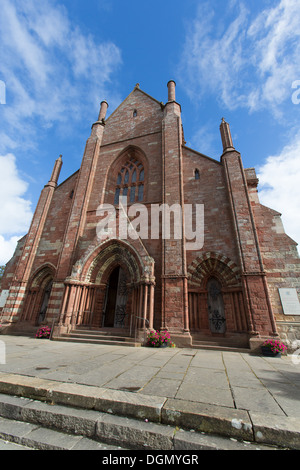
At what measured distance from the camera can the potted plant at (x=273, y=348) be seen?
287 inches

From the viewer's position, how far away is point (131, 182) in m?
15.3

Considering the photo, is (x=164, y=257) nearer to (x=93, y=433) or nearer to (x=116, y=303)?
(x=116, y=303)

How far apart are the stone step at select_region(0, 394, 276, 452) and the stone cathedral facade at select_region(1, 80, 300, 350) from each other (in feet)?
21.0

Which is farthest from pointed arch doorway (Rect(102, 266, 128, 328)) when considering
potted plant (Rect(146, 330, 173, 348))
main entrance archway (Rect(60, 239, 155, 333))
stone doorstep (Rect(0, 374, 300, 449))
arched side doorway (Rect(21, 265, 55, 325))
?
stone doorstep (Rect(0, 374, 300, 449))

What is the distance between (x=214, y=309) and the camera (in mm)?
10078

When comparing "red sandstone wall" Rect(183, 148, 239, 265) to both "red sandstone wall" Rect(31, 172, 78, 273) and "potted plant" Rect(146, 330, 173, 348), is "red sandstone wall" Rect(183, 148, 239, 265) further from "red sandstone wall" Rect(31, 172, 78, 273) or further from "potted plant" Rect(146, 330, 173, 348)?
"red sandstone wall" Rect(31, 172, 78, 273)

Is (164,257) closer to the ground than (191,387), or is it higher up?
higher up

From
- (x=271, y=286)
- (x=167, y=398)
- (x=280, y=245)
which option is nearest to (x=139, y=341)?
(x=167, y=398)

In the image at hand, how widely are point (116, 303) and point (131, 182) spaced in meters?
9.02

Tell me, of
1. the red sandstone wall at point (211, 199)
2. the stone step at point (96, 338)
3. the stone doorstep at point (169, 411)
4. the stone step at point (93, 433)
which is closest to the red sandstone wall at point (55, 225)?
the stone step at point (96, 338)

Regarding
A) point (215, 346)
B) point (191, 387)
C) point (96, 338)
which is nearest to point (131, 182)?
point (96, 338)

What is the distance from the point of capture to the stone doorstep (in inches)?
75.8

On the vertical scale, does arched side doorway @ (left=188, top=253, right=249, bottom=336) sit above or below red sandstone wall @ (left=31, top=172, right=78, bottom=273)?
below
